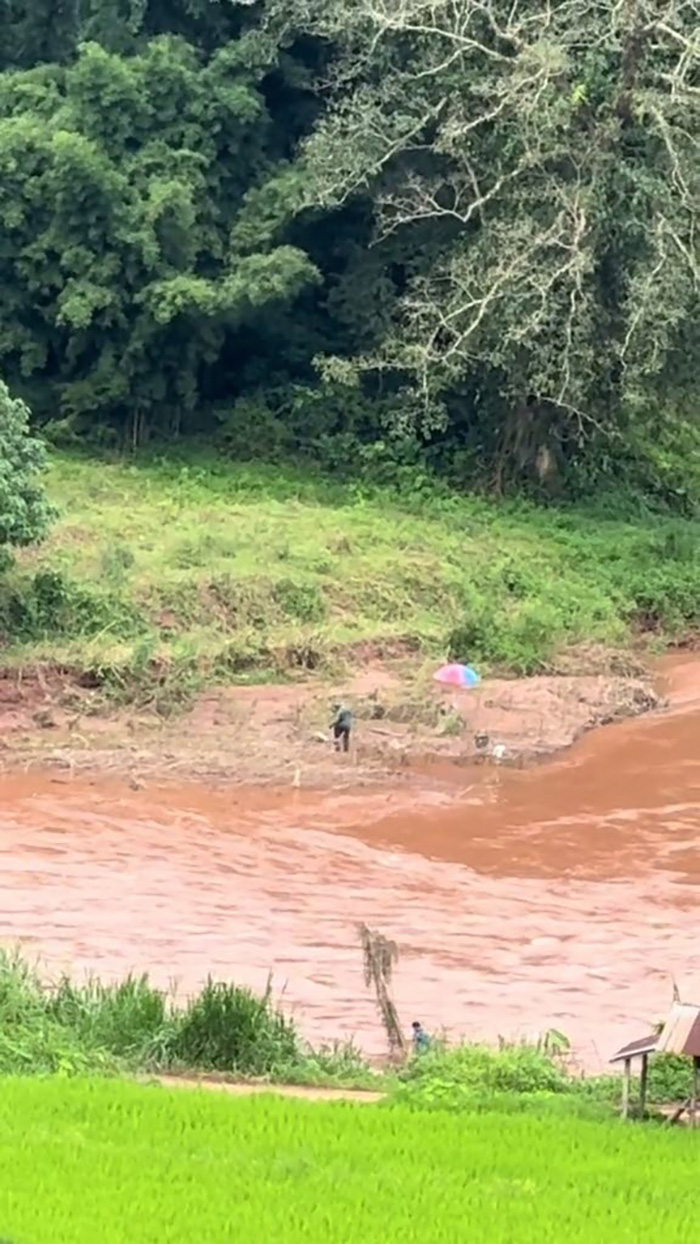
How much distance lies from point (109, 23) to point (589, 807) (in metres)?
18.2

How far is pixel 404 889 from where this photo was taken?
1438 cm

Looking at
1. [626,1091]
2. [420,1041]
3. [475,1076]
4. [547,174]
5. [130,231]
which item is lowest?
[420,1041]

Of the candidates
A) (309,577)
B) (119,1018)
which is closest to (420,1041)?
(119,1018)

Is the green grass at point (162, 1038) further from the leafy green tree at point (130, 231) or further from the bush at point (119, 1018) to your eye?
the leafy green tree at point (130, 231)

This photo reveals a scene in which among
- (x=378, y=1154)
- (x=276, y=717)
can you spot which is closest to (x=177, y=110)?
(x=276, y=717)

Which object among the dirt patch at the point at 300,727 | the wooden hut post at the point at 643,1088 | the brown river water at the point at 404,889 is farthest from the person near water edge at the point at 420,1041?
the dirt patch at the point at 300,727

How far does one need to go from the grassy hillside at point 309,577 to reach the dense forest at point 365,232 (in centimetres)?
180

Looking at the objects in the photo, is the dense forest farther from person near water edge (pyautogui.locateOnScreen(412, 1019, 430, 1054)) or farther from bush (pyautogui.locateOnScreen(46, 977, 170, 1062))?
bush (pyautogui.locateOnScreen(46, 977, 170, 1062))

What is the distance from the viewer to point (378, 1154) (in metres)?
7.08

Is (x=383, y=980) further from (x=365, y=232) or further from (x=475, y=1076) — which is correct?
(x=365, y=232)

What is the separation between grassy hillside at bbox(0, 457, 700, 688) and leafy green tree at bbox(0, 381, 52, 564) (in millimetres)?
952

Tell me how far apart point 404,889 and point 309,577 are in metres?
8.28

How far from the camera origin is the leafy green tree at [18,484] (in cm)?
1892

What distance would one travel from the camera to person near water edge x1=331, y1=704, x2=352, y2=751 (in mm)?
17484
